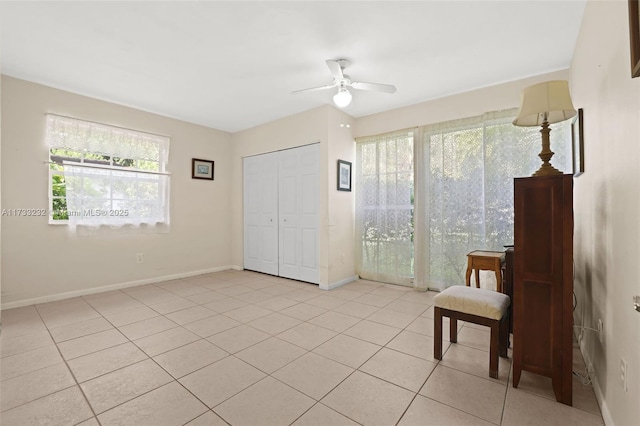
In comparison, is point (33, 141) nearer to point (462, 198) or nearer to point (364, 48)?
point (364, 48)

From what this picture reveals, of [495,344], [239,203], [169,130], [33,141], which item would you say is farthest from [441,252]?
[33,141]

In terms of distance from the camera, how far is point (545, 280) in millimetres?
1636

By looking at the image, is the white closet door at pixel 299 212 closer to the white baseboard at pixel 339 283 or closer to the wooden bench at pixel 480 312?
the white baseboard at pixel 339 283

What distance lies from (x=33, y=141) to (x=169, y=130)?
1.60m

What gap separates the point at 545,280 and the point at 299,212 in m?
3.20

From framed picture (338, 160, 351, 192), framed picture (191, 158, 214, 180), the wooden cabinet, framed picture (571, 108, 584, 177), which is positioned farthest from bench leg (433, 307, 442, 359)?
framed picture (191, 158, 214, 180)

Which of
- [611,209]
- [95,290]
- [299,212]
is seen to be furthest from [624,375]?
[95,290]

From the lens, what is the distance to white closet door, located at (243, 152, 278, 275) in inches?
186

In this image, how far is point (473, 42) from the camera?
246 cm

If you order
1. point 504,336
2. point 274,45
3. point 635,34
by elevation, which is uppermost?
point 274,45

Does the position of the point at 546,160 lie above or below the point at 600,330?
above

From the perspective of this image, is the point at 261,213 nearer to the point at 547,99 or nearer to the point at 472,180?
the point at 472,180

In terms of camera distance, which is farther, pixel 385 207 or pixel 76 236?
pixel 385 207

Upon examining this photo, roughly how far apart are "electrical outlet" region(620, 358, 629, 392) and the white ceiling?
231 cm
